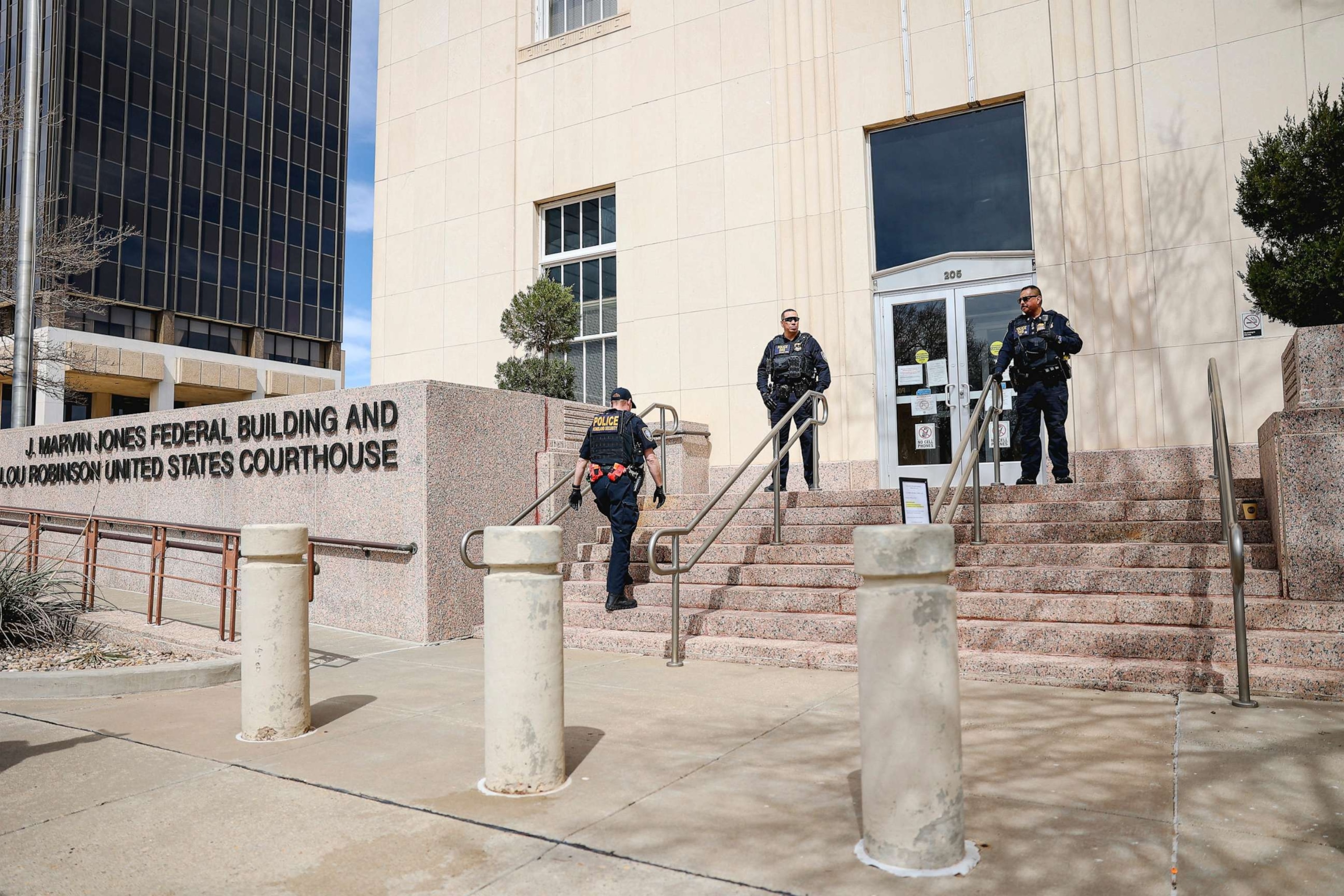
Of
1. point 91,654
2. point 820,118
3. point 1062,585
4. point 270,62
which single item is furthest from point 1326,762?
point 270,62

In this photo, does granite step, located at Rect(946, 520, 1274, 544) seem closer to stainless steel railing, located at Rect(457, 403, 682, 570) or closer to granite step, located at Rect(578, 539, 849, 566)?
granite step, located at Rect(578, 539, 849, 566)

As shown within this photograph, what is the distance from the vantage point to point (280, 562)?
16.3 ft

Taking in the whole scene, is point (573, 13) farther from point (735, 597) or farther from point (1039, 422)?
point (735, 597)

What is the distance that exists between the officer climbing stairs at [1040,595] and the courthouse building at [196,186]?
32.7 meters

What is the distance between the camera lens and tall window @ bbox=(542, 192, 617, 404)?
49.2 ft

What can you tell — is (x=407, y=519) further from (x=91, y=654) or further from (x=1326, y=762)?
(x=1326, y=762)

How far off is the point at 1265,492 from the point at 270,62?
54149 mm

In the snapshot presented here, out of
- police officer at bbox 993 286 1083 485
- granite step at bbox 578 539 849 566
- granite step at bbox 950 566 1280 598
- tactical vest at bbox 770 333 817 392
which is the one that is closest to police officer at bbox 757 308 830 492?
tactical vest at bbox 770 333 817 392

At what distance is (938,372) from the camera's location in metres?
12.2

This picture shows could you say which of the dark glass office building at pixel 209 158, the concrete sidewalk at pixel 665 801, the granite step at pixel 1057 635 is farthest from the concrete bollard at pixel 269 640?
the dark glass office building at pixel 209 158

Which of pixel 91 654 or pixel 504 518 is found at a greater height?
pixel 504 518

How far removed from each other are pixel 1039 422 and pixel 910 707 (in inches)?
259

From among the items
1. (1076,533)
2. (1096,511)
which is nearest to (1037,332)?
(1096,511)

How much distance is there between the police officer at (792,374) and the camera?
396 inches
